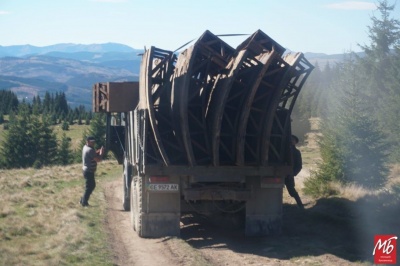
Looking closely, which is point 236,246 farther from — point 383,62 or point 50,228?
point 383,62

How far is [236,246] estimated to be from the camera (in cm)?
1175

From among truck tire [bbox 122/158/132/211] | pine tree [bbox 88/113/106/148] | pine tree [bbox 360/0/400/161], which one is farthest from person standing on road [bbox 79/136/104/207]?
pine tree [bbox 88/113/106/148]

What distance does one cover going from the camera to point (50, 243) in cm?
1186

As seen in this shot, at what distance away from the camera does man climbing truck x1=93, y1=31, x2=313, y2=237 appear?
1175 cm

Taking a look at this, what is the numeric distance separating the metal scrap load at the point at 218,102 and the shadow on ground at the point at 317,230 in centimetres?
150

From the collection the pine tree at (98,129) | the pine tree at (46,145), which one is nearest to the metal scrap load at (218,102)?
the pine tree at (98,129)

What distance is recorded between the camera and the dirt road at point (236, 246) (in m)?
10.4

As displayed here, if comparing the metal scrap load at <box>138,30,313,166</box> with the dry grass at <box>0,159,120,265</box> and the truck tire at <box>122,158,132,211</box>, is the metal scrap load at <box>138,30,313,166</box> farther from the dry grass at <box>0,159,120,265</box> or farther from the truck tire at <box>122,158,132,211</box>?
the truck tire at <box>122,158,132,211</box>

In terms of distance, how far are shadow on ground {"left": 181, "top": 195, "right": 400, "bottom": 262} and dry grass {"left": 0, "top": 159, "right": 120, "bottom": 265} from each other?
1.99 meters

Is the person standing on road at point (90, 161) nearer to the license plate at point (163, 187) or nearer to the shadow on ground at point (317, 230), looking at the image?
the shadow on ground at point (317, 230)

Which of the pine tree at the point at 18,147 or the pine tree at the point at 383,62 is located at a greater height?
the pine tree at the point at 383,62

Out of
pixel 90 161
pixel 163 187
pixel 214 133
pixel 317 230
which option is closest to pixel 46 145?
pixel 90 161

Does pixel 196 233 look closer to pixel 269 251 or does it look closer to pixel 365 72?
pixel 269 251

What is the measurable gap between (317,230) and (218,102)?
10.8ft
